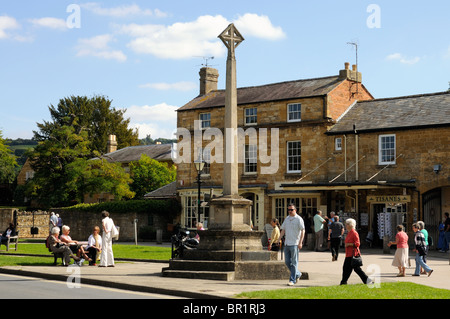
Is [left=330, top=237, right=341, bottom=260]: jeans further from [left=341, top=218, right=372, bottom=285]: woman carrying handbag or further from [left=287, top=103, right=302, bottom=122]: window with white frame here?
[left=287, top=103, right=302, bottom=122]: window with white frame

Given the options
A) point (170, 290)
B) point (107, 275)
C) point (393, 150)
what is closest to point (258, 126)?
point (393, 150)

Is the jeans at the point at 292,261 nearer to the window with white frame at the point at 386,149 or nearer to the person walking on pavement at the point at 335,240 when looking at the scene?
the person walking on pavement at the point at 335,240

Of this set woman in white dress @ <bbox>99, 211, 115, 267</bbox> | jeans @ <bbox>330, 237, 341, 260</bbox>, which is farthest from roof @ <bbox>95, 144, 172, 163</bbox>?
woman in white dress @ <bbox>99, 211, 115, 267</bbox>

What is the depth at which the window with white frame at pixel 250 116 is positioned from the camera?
39903mm

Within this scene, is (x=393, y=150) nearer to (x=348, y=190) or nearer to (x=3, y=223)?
(x=348, y=190)

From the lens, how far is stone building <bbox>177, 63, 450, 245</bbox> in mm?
32875

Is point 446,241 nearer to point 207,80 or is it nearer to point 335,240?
point 335,240

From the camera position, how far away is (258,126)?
39.4 metres

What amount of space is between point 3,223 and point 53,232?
34643 millimetres

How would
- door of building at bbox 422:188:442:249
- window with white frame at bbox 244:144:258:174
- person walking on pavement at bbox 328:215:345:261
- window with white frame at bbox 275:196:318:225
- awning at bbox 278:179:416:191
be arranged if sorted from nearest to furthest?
person walking on pavement at bbox 328:215:345:261 → awning at bbox 278:179:416:191 → door of building at bbox 422:188:442:249 → window with white frame at bbox 275:196:318:225 → window with white frame at bbox 244:144:258:174

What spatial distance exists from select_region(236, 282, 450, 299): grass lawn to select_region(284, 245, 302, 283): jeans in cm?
123

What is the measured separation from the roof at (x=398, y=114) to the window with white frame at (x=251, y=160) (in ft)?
16.5
